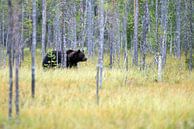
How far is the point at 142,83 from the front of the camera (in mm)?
A: 15344

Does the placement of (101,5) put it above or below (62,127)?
above

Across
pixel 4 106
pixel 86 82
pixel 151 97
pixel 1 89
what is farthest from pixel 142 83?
pixel 4 106

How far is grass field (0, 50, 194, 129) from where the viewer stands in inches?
326

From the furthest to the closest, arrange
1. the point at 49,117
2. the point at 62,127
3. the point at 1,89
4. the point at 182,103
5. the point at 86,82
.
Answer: the point at 86,82, the point at 1,89, the point at 182,103, the point at 49,117, the point at 62,127

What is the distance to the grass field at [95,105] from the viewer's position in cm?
828

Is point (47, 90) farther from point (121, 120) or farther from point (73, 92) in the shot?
point (121, 120)

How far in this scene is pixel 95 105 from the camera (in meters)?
10.1

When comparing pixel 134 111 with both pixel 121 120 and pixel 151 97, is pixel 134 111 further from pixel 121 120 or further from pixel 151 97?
pixel 151 97

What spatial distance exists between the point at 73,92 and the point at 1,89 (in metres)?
2.21

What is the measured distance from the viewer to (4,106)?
9.88m

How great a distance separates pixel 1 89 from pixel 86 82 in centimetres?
363

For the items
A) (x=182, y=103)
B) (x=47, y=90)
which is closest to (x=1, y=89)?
(x=47, y=90)

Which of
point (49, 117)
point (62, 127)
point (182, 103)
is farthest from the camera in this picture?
point (182, 103)

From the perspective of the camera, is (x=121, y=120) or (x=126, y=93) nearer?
→ (x=121, y=120)
